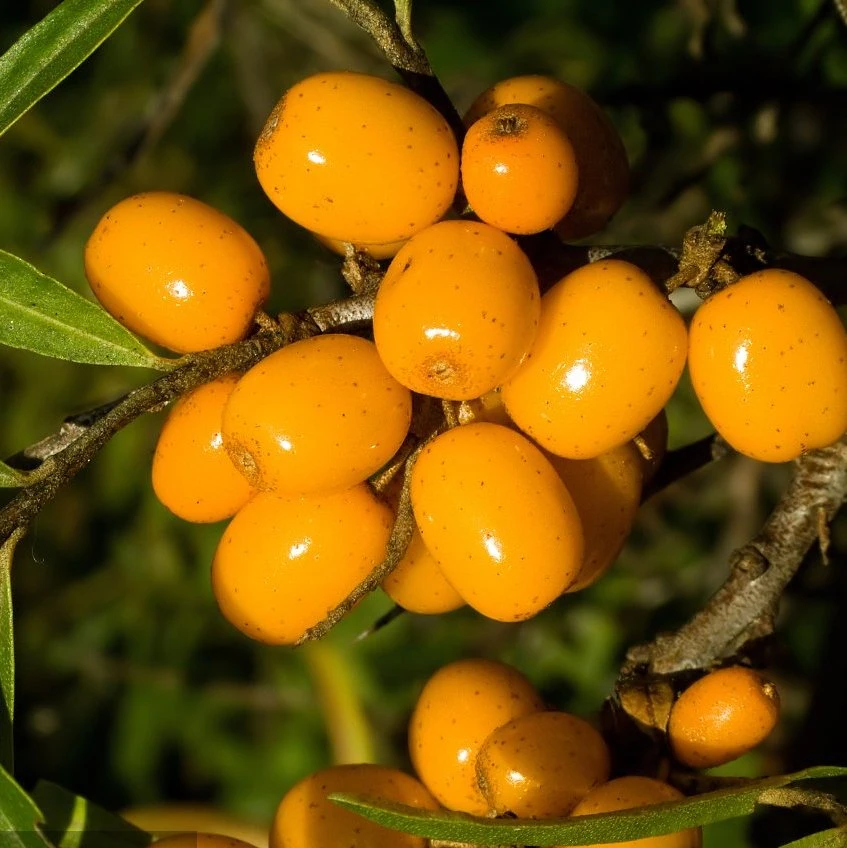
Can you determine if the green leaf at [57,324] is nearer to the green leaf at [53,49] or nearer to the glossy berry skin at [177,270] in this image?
the glossy berry skin at [177,270]

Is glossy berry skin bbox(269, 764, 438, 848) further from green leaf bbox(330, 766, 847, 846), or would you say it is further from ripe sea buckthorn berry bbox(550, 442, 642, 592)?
ripe sea buckthorn berry bbox(550, 442, 642, 592)

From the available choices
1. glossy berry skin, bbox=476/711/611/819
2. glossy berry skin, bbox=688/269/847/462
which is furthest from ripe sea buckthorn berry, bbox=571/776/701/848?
glossy berry skin, bbox=688/269/847/462

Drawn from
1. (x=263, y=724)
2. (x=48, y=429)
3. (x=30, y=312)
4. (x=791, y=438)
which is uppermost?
(x=30, y=312)

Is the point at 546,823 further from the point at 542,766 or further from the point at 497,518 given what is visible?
the point at 497,518

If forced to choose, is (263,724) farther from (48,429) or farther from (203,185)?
(203,185)

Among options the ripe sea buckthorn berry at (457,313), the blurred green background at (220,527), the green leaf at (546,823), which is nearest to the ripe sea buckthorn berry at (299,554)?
the ripe sea buckthorn berry at (457,313)

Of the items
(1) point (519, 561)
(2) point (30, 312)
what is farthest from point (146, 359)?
(1) point (519, 561)

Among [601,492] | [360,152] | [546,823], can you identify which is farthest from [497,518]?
[360,152]
